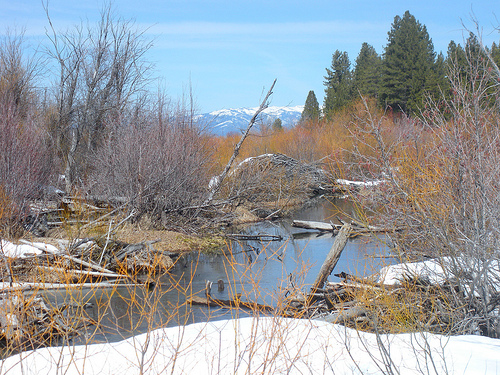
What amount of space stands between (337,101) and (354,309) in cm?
4254

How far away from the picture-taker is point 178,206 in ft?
48.3

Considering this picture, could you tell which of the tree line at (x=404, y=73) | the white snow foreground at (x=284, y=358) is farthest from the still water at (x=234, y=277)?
the tree line at (x=404, y=73)

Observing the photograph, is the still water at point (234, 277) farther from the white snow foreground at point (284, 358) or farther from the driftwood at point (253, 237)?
the white snow foreground at point (284, 358)

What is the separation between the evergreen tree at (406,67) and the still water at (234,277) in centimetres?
2636

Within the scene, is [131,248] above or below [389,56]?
below

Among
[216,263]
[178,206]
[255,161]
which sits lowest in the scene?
[216,263]

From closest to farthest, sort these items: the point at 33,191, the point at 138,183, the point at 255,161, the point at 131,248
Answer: the point at 131,248 → the point at 33,191 → the point at 138,183 → the point at 255,161

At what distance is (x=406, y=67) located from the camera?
40.2 metres

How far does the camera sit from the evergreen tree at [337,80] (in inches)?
1908

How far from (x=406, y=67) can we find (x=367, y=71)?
19.7 feet

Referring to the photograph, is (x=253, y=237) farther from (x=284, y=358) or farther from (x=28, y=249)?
(x=284, y=358)

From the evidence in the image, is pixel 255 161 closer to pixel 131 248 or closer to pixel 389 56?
pixel 131 248

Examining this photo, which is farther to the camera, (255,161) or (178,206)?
(255,161)

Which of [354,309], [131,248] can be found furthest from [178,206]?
[354,309]
